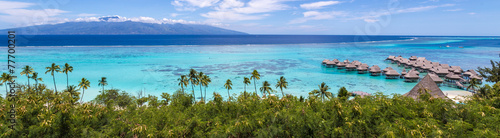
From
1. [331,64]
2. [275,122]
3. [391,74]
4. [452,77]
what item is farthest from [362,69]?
[275,122]

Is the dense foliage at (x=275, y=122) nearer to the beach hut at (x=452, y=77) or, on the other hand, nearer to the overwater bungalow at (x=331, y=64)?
the beach hut at (x=452, y=77)

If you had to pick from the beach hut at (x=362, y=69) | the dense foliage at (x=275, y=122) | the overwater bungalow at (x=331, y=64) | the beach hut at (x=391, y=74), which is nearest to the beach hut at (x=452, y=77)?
the beach hut at (x=391, y=74)

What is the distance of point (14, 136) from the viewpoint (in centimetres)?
1170

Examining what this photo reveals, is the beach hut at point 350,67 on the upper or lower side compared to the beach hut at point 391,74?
upper

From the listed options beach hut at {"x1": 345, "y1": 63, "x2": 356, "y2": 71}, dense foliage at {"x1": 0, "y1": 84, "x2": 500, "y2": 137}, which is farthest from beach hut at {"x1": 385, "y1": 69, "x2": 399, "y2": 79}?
dense foliage at {"x1": 0, "y1": 84, "x2": 500, "y2": 137}

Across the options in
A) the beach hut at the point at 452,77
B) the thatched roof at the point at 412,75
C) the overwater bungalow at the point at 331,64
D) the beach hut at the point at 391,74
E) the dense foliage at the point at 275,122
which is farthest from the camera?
the overwater bungalow at the point at 331,64

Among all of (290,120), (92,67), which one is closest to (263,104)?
(290,120)

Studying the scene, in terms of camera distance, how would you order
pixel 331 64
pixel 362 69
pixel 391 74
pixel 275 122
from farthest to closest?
pixel 331 64 < pixel 362 69 < pixel 391 74 < pixel 275 122

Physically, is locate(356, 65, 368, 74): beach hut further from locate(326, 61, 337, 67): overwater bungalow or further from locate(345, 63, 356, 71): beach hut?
locate(326, 61, 337, 67): overwater bungalow

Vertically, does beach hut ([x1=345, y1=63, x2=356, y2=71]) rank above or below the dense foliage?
above

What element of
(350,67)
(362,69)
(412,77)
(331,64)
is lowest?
(412,77)

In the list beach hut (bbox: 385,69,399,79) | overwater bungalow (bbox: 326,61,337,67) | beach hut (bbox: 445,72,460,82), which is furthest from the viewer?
overwater bungalow (bbox: 326,61,337,67)

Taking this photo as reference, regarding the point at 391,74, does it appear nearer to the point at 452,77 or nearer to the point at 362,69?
the point at 362,69

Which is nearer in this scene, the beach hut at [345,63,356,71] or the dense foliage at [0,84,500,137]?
the dense foliage at [0,84,500,137]
